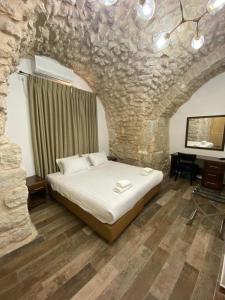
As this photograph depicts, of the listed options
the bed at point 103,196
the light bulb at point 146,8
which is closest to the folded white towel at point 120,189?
the bed at point 103,196

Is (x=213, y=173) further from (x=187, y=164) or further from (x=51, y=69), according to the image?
(x=51, y=69)

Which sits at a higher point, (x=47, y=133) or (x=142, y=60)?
(x=142, y=60)

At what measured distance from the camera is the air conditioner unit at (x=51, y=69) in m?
2.35

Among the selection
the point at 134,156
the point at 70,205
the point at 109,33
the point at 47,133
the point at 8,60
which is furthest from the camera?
the point at 134,156

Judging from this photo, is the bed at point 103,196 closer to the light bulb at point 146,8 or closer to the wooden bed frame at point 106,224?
the wooden bed frame at point 106,224

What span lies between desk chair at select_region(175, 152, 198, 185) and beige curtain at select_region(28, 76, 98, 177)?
2454 mm

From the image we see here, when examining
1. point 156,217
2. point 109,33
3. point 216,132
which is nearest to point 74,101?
point 109,33

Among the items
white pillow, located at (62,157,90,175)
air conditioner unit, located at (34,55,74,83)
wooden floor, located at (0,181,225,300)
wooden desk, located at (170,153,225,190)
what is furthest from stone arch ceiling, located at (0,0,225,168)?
wooden floor, located at (0,181,225,300)

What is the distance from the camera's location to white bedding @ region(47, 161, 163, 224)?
162 cm

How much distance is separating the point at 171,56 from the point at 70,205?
3.17m

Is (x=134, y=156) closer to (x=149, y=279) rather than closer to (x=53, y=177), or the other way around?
(x=53, y=177)

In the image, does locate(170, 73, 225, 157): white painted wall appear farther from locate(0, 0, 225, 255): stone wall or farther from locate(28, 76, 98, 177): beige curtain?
locate(28, 76, 98, 177): beige curtain

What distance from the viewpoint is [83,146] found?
3.45 meters

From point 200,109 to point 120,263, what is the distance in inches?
151
